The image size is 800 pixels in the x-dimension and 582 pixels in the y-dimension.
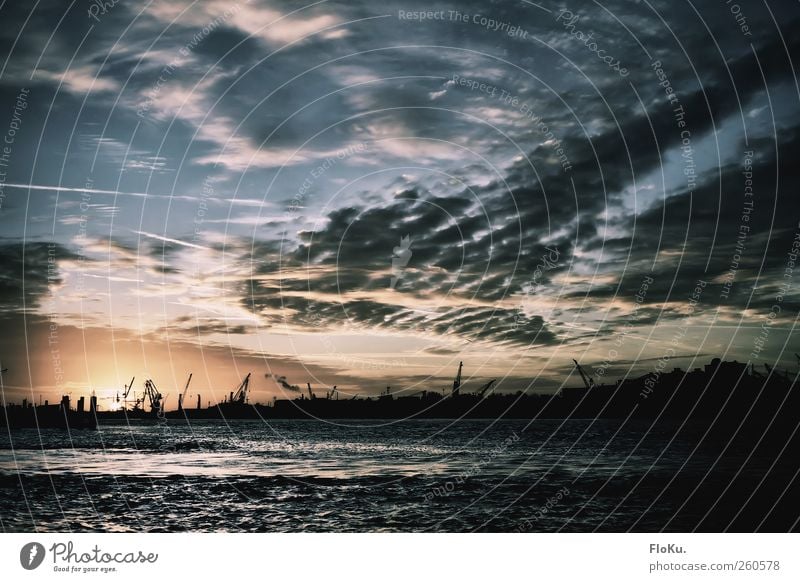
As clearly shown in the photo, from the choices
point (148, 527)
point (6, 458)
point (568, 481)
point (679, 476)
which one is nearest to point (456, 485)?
point (568, 481)

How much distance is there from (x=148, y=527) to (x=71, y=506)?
34.5 feet
